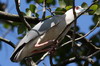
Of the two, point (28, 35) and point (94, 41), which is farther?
point (94, 41)

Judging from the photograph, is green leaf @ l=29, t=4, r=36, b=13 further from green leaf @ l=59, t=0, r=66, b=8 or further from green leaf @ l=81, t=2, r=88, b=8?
green leaf @ l=81, t=2, r=88, b=8

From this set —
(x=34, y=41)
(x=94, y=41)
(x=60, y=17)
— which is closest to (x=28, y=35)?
Result: (x=34, y=41)

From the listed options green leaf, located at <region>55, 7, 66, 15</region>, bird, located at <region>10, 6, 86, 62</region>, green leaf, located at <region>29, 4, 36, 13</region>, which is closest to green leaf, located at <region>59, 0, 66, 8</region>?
green leaf, located at <region>55, 7, 66, 15</region>

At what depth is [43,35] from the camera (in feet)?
13.8

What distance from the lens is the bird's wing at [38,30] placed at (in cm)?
408

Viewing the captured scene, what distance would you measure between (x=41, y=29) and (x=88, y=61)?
81cm

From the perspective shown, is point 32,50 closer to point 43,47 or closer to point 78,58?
point 43,47

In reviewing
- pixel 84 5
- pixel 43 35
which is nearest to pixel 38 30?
pixel 43 35

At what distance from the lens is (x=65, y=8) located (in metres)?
4.25

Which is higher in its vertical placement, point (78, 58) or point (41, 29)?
point (41, 29)

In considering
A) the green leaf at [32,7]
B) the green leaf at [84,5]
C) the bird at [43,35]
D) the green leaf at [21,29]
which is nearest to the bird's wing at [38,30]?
the bird at [43,35]

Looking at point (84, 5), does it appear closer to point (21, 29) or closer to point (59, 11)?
point (59, 11)

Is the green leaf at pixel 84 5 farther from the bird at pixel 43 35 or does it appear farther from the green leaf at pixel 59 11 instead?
the green leaf at pixel 59 11

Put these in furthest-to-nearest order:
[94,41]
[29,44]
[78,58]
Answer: [94,41]
[29,44]
[78,58]
